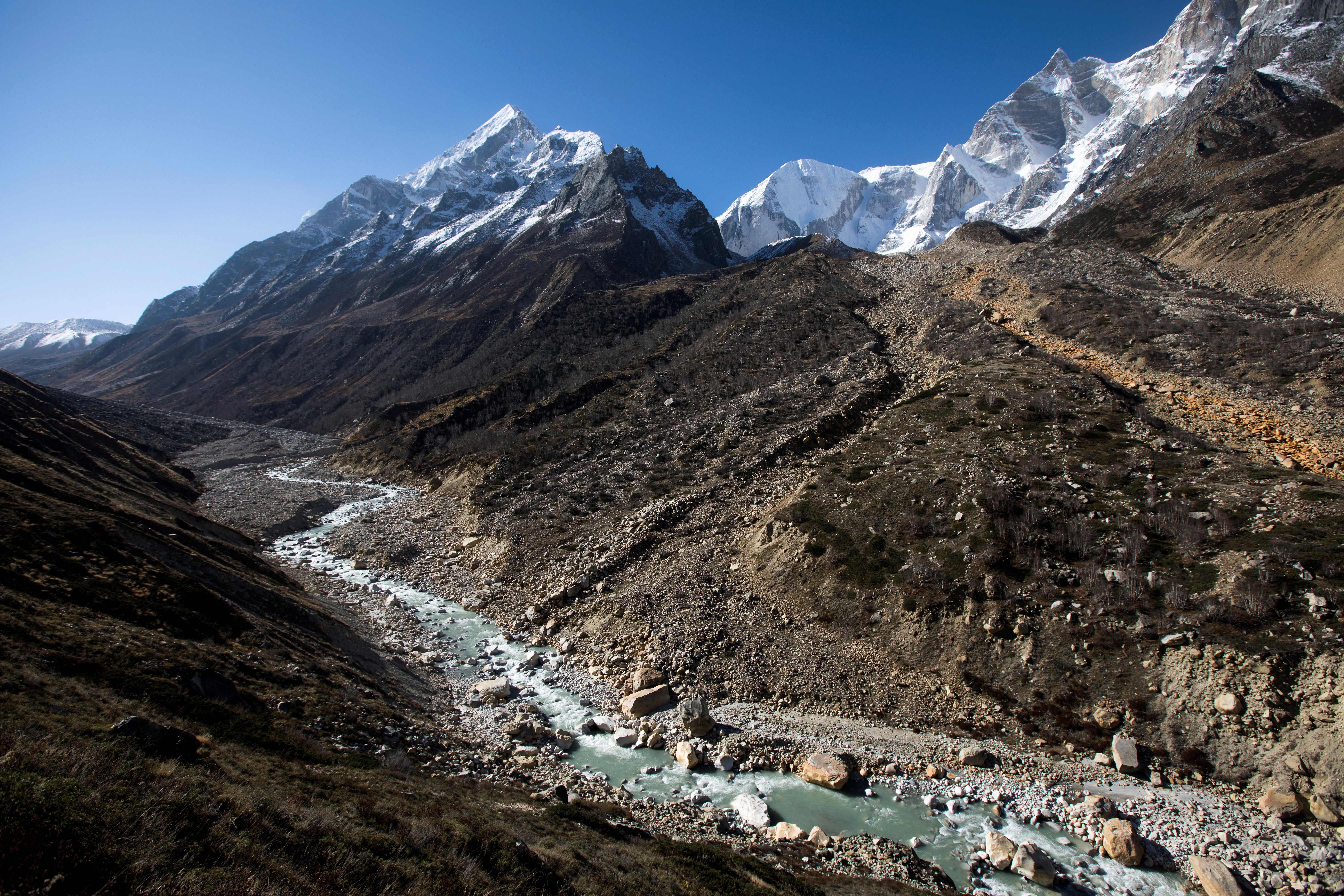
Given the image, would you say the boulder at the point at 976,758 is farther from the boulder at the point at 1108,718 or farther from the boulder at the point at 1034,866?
the boulder at the point at 1108,718

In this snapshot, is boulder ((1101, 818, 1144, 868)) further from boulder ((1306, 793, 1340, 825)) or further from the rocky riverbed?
boulder ((1306, 793, 1340, 825))

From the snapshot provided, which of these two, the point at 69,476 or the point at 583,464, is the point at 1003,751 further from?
the point at 69,476

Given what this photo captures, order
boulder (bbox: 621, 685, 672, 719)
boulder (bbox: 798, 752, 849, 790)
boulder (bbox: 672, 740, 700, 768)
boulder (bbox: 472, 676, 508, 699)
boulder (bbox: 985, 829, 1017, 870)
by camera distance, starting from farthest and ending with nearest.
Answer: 1. boulder (bbox: 472, 676, 508, 699)
2. boulder (bbox: 621, 685, 672, 719)
3. boulder (bbox: 672, 740, 700, 768)
4. boulder (bbox: 798, 752, 849, 790)
5. boulder (bbox: 985, 829, 1017, 870)

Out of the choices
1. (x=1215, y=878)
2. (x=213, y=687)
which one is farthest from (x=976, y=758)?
(x=213, y=687)

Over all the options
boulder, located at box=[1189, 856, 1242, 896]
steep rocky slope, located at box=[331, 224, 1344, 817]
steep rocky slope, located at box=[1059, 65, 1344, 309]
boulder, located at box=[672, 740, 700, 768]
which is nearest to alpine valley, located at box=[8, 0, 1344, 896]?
boulder, located at box=[1189, 856, 1242, 896]

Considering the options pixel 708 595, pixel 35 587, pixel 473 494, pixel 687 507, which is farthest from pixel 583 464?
pixel 35 587
